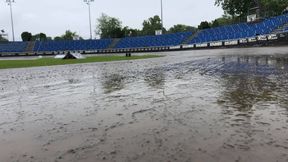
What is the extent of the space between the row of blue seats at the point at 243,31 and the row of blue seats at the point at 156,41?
4.85 meters

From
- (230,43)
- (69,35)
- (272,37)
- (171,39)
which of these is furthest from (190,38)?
(69,35)

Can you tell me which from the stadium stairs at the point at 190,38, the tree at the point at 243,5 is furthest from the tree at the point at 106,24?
the stadium stairs at the point at 190,38

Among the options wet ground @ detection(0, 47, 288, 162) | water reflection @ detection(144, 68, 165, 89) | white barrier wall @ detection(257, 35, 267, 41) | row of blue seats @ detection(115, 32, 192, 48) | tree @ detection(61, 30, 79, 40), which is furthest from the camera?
tree @ detection(61, 30, 79, 40)

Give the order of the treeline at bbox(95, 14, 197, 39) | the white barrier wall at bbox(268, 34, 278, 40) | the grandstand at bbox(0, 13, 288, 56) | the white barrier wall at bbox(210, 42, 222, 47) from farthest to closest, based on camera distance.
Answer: the treeline at bbox(95, 14, 197, 39) < the white barrier wall at bbox(210, 42, 222, 47) < the grandstand at bbox(0, 13, 288, 56) < the white barrier wall at bbox(268, 34, 278, 40)

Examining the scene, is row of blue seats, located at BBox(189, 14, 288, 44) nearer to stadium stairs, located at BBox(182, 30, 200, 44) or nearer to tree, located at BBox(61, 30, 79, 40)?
stadium stairs, located at BBox(182, 30, 200, 44)

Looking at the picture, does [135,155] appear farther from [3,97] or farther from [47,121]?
[3,97]

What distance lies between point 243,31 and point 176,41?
67.6 ft

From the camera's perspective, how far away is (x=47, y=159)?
4.42 metres

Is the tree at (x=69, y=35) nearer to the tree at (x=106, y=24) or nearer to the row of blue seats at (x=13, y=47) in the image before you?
the tree at (x=106, y=24)

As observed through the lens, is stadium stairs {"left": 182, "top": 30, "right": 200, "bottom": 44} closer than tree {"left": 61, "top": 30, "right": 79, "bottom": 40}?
Yes

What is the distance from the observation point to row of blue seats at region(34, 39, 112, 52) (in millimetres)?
99250

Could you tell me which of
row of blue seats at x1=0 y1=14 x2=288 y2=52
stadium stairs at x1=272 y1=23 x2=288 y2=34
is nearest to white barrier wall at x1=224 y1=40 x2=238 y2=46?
row of blue seats at x1=0 y1=14 x2=288 y2=52

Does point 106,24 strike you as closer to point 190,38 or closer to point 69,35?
point 69,35

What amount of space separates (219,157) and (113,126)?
2440 mm
